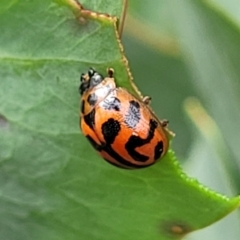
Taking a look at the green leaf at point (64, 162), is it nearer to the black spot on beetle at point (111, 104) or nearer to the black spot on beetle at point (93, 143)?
the black spot on beetle at point (93, 143)

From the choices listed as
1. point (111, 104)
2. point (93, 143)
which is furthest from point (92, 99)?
point (93, 143)

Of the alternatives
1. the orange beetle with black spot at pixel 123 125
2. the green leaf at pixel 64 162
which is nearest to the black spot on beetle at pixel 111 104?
the orange beetle with black spot at pixel 123 125

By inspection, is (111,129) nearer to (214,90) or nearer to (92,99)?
(92,99)

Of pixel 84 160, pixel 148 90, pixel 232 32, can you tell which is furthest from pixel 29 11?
pixel 148 90

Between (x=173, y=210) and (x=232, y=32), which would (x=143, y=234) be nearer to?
(x=173, y=210)

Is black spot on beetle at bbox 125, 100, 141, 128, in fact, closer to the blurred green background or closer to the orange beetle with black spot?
the orange beetle with black spot
